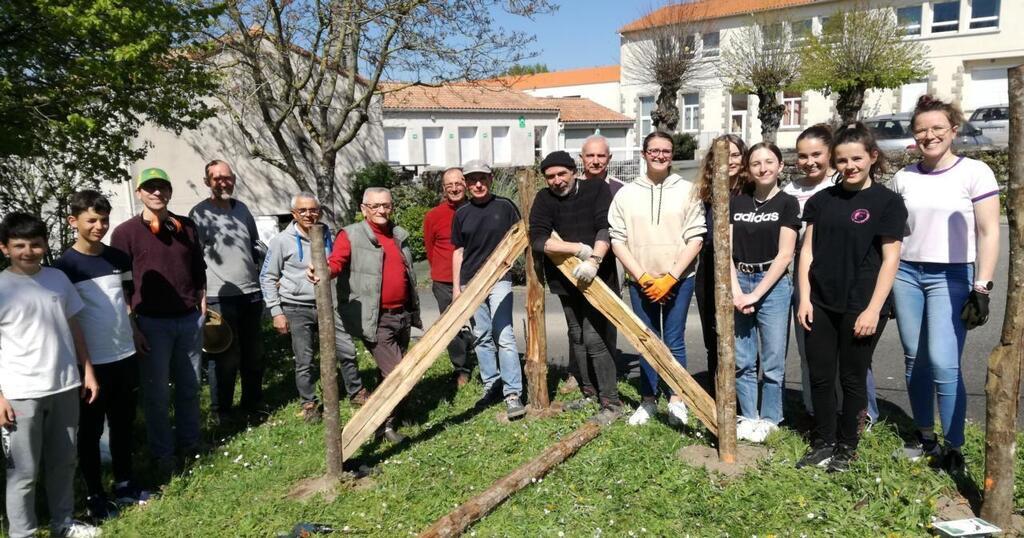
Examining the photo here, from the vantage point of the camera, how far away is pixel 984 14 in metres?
32.3

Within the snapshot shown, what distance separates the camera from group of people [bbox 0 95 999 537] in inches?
144

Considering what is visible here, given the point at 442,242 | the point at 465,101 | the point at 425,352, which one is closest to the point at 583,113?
the point at 465,101

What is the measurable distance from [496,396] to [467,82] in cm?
1013

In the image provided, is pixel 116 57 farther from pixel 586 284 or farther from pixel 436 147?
pixel 436 147

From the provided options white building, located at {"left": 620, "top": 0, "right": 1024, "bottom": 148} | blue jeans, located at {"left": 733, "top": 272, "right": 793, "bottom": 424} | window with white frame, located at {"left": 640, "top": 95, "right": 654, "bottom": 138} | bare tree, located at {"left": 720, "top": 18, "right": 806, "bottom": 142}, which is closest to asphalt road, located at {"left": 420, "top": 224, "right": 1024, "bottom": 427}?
blue jeans, located at {"left": 733, "top": 272, "right": 793, "bottom": 424}

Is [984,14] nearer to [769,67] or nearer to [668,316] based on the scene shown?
[769,67]

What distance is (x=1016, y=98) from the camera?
307 centimetres

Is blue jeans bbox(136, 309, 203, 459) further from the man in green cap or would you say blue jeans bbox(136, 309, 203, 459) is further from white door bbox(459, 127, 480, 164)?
white door bbox(459, 127, 480, 164)

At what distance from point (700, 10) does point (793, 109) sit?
7.30 m

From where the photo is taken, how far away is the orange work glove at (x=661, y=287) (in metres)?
4.58

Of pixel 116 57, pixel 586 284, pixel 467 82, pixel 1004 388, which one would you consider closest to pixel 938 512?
pixel 1004 388

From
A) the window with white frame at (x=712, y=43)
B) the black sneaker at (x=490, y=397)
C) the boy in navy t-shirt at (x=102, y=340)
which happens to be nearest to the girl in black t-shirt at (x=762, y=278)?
the black sneaker at (x=490, y=397)

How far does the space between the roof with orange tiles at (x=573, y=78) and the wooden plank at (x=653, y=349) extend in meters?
44.8

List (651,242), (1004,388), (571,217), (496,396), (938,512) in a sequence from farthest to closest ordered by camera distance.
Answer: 1. (496,396)
2. (571,217)
3. (651,242)
4. (938,512)
5. (1004,388)
